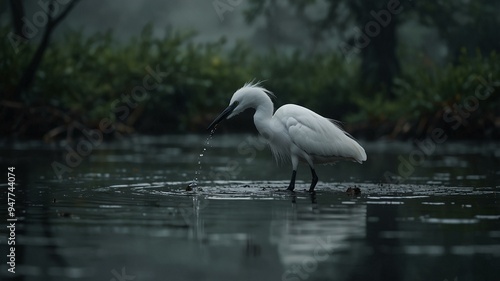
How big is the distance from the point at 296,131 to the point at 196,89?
60.9ft

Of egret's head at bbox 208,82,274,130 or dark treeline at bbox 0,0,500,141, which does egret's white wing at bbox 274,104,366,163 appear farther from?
dark treeline at bbox 0,0,500,141

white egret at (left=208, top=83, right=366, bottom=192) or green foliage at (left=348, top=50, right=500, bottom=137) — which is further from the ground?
green foliage at (left=348, top=50, right=500, bottom=137)

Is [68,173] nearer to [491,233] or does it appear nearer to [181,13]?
[491,233]

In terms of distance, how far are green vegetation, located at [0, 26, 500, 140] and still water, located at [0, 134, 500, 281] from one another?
7721 mm

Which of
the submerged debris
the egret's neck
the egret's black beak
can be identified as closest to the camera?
the submerged debris

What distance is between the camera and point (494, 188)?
1340 centimetres

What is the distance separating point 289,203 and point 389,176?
15.3ft

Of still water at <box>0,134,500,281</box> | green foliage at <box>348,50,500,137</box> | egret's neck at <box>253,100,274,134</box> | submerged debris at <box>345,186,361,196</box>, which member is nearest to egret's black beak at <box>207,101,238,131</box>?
egret's neck at <box>253,100,274,134</box>

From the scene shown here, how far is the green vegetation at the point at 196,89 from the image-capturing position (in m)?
25.6

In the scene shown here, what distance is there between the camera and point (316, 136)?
1353cm

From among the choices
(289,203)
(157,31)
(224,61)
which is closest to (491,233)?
(289,203)

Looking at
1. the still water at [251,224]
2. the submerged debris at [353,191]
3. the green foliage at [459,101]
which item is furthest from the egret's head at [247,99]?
the green foliage at [459,101]

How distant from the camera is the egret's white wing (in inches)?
531

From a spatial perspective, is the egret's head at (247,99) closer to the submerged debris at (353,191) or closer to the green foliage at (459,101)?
the submerged debris at (353,191)
